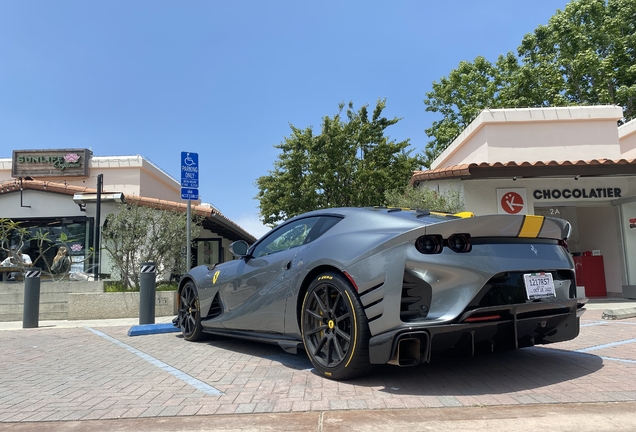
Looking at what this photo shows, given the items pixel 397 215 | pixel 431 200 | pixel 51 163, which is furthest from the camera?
pixel 51 163

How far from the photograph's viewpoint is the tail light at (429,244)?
3.11m

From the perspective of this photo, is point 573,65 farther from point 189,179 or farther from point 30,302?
point 30,302

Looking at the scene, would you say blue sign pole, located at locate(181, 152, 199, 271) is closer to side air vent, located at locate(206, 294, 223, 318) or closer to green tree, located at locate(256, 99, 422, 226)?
side air vent, located at locate(206, 294, 223, 318)

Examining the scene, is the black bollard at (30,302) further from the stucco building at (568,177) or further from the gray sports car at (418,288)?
the stucco building at (568,177)

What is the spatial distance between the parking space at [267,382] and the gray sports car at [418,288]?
282 millimetres

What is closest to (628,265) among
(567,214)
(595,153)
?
(567,214)

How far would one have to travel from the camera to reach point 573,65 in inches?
1013

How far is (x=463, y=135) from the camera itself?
13.7m

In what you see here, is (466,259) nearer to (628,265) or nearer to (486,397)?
(486,397)

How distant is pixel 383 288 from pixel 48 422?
2.23 metres

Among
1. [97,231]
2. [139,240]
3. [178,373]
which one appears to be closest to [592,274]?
[139,240]

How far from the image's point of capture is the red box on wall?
38.6 feet

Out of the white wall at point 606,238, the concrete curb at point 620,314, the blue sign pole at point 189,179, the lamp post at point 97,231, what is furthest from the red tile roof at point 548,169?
the lamp post at point 97,231

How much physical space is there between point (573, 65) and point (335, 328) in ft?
90.8
